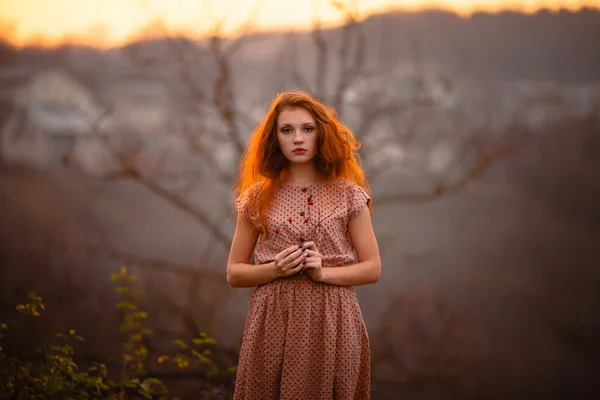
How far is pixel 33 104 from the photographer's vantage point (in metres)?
4.21

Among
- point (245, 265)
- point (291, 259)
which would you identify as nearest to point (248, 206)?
point (245, 265)

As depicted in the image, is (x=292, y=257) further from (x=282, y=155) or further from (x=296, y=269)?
(x=282, y=155)

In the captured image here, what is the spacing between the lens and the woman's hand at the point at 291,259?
202 cm

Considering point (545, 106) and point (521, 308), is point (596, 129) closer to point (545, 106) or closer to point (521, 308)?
point (545, 106)

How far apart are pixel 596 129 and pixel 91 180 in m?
3.04

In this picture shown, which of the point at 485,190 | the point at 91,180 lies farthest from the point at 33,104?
the point at 485,190

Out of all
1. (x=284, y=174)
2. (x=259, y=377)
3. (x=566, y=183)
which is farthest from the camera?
(x=566, y=183)

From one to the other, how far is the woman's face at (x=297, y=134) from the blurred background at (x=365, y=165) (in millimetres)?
1972

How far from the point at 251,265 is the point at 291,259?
0.59ft

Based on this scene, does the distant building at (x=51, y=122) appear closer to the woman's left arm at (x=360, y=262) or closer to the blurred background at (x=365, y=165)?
the blurred background at (x=365, y=165)

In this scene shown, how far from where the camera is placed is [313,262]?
6.66ft

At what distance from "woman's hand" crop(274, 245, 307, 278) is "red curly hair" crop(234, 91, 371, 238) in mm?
174

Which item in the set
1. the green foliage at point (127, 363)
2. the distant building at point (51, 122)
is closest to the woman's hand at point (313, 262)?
the green foliage at point (127, 363)

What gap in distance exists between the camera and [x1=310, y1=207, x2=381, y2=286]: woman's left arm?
2.11 m
